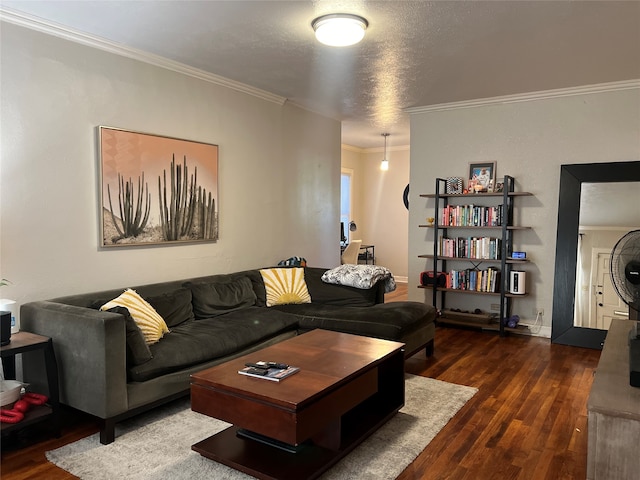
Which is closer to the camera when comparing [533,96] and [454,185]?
[533,96]

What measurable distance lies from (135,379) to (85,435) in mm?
400

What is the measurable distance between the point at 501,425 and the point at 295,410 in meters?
1.46

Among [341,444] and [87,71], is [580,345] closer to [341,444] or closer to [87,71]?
[341,444]

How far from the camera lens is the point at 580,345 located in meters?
4.45

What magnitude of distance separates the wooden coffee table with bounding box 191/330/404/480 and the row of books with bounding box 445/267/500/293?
8.06 ft

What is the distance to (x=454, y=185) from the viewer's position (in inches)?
201

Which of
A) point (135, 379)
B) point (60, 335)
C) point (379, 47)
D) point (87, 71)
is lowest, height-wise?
point (135, 379)

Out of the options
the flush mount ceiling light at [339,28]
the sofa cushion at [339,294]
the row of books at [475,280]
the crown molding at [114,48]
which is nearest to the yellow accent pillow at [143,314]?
the sofa cushion at [339,294]

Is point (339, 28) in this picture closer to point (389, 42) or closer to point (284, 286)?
point (389, 42)

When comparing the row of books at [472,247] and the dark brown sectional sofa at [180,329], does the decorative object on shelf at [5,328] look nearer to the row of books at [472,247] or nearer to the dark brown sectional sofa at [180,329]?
the dark brown sectional sofa at [180,329]

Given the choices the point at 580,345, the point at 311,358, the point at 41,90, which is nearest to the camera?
the point at 311,358

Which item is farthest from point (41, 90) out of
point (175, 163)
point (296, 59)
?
point (296, 59)

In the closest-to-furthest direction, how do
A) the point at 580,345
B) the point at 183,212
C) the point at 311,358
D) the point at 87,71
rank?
1. the point at 311,358
2. the point at 87,71
3. the point at 183,212
4. the point at 580,345

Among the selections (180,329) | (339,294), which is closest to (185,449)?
(180,329)
